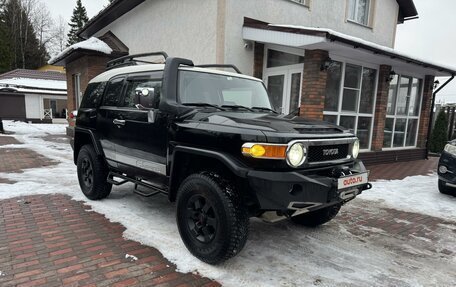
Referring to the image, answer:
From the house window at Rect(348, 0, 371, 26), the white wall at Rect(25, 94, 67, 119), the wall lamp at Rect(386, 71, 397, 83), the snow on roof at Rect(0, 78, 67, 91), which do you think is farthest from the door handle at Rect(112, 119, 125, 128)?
the white wall at Rect(25, 94, 67, 119)

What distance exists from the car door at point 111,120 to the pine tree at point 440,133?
14.3 m

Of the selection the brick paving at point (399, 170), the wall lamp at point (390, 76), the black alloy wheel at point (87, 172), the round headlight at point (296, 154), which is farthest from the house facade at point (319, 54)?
the round headlight at point (296, 154)

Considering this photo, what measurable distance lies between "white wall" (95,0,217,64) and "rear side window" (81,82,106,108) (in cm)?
389

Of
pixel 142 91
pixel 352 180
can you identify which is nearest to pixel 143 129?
pixel 142 91

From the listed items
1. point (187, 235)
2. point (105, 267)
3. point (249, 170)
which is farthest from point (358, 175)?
point (105, 267)

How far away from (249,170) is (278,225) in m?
1.84

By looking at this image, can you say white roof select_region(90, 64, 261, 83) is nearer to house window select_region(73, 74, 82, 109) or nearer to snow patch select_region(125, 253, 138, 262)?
snow patch select_region(125, 253, 138, 262)

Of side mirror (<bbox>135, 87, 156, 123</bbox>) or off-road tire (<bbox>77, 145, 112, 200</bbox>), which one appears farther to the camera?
off-road tire (<bbox>77, 145, 112, 200</bbox>)

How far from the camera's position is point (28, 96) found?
24.4 meters

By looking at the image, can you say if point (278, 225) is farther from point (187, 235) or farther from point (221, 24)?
point (221, 24)

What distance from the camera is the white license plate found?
111 inches

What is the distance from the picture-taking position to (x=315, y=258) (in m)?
3.25

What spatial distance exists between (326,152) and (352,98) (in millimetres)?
6409

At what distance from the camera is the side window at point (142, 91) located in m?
3.46
